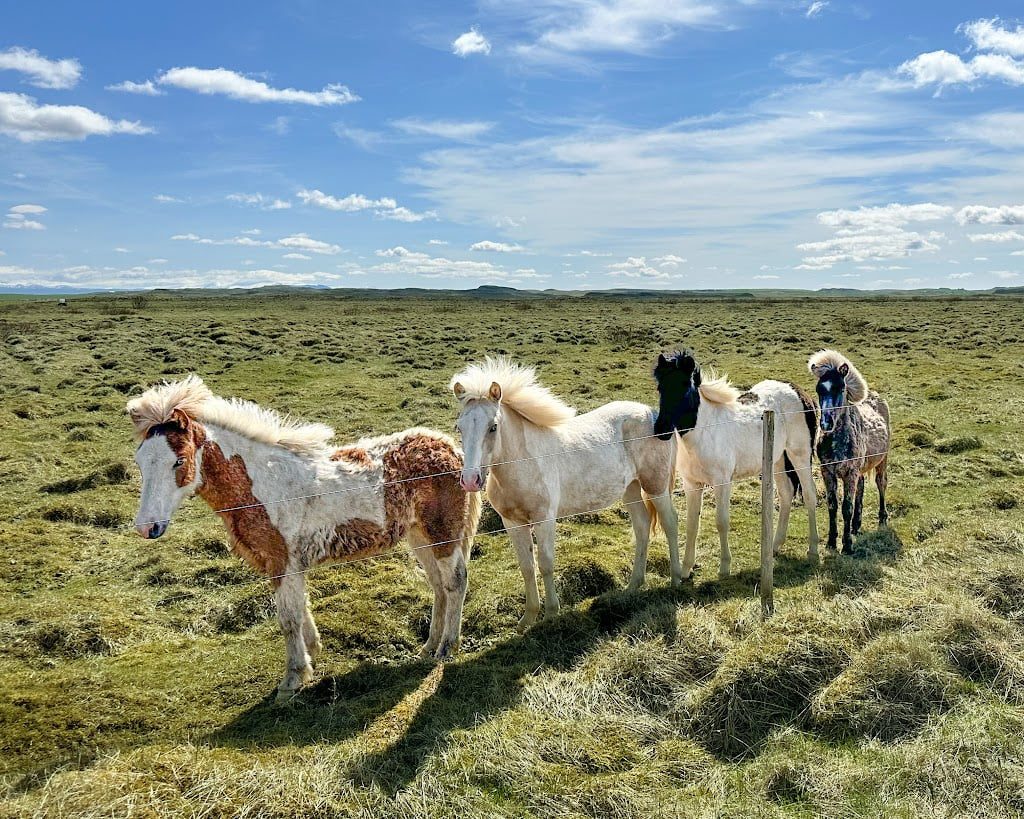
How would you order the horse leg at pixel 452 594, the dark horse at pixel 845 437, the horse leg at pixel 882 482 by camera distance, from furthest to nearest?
the horse leg at pixel 882 482
the dark horse at pixel 845 437
the horse leg at pixel 452 594

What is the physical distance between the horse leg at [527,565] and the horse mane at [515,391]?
3.25ft

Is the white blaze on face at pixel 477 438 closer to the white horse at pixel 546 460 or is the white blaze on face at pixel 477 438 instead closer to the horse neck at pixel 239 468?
the white horse at pixel 546 460

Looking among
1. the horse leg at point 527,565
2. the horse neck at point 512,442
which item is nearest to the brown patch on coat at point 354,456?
the horse neck at point 512,442

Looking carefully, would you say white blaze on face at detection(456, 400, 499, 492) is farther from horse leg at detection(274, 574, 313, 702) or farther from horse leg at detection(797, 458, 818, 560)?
horse leg at detection(797, 458, 818, 560)

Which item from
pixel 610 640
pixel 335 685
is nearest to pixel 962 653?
pixel 610 640

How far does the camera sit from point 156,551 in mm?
8109

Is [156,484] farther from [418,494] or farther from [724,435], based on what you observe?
[724,435]

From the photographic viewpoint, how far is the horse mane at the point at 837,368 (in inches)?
320

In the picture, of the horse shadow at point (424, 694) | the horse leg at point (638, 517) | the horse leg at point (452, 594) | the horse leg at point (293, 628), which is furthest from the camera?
the horse leg at point (638, 517)

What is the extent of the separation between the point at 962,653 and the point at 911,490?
251 inches

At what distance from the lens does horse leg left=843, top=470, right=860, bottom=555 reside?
795cm

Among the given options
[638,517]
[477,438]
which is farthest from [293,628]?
[638,517]

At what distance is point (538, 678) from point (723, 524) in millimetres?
3338

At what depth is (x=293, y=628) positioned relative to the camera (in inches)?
207
